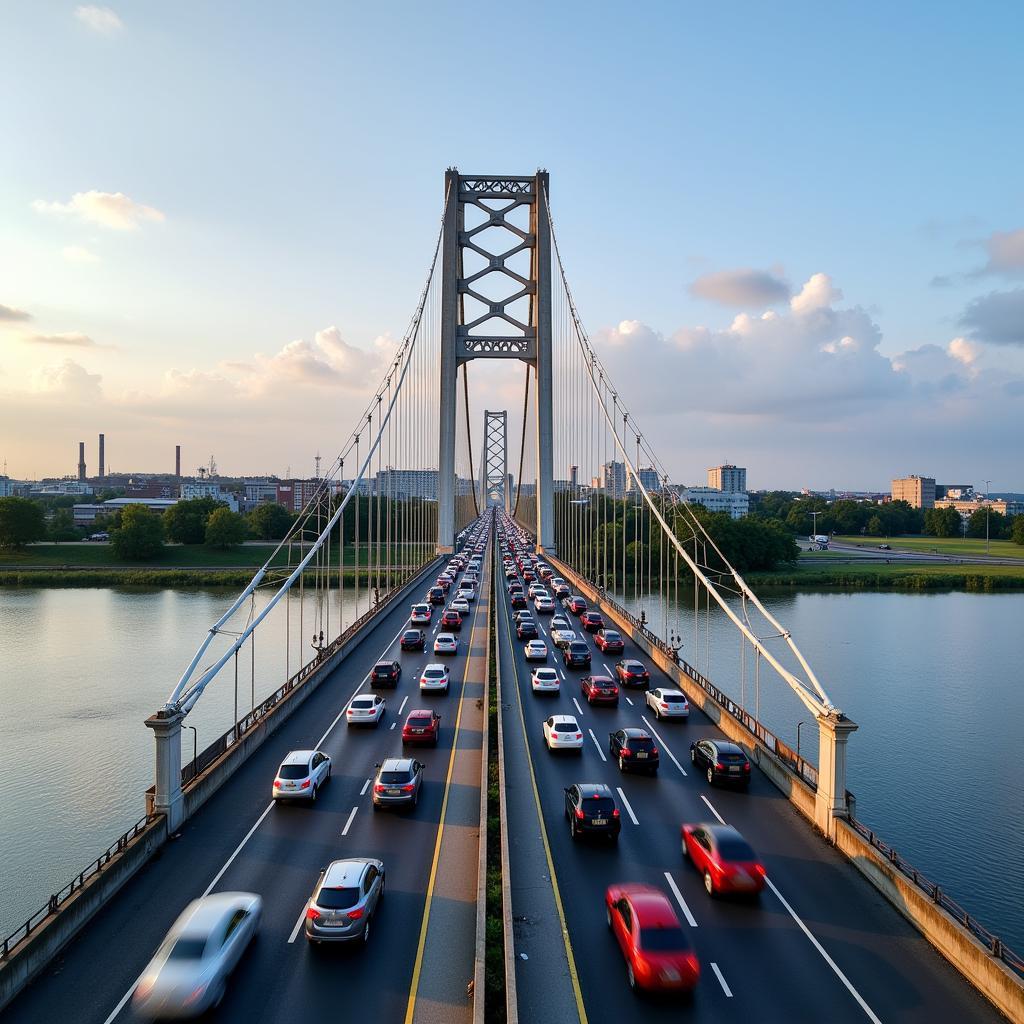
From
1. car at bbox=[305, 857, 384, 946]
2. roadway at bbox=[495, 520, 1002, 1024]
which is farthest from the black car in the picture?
car at bbox=[305, 857, 384, 946]

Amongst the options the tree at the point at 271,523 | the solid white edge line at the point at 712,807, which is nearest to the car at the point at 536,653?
the solid white edge line at the point at 712,807

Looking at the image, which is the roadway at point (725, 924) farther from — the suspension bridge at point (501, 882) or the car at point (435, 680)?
the car at point (435, 680)

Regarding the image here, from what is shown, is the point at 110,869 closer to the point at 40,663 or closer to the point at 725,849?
the point at 725,849

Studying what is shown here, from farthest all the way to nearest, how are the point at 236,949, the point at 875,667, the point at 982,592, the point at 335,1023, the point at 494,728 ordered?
the point at 982,592
the point at 875,667
the point at 494,728
the point at 236,949
the point at 335,1023

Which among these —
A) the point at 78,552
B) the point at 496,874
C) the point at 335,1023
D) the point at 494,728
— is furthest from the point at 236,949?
the point at 78,552

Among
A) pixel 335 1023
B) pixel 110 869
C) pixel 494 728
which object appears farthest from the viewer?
pixel 494 728
